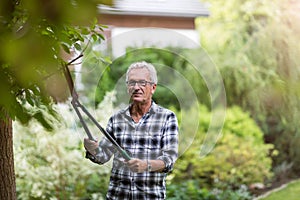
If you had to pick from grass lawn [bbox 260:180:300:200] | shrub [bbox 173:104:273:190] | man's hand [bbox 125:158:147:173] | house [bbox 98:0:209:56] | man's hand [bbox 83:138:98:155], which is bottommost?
grass lawn [bbox 260:180:300:200]

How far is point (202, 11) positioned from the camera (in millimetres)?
9984

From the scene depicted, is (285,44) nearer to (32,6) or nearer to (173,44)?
(173,44)

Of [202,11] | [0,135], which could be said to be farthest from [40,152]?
[202,11]

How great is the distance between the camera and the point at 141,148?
234cm

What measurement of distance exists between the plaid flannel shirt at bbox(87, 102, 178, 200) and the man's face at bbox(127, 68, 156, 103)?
0.22 ft

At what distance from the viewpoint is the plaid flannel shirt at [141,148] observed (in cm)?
233

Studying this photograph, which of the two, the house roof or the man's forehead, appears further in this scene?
the house roof

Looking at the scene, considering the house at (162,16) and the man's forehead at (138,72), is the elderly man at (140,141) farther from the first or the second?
the house at (162,16)

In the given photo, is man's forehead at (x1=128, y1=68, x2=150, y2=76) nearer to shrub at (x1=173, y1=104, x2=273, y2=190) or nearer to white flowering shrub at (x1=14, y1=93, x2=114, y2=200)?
white flowering shrub at (x1=14, y1=93, x2=114, y2=200)

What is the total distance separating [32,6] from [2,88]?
11cm

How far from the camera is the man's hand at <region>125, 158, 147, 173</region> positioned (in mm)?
2148

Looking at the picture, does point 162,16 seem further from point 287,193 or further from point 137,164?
point 137,164

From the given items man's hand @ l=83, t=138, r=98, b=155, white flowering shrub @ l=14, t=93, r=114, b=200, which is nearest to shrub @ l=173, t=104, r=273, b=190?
white flowering shrub @ l=14, t=93, r=114, b=200

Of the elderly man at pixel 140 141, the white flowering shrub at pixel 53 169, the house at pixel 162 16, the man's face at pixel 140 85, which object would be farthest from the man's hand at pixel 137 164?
the house at pixel 162 16
